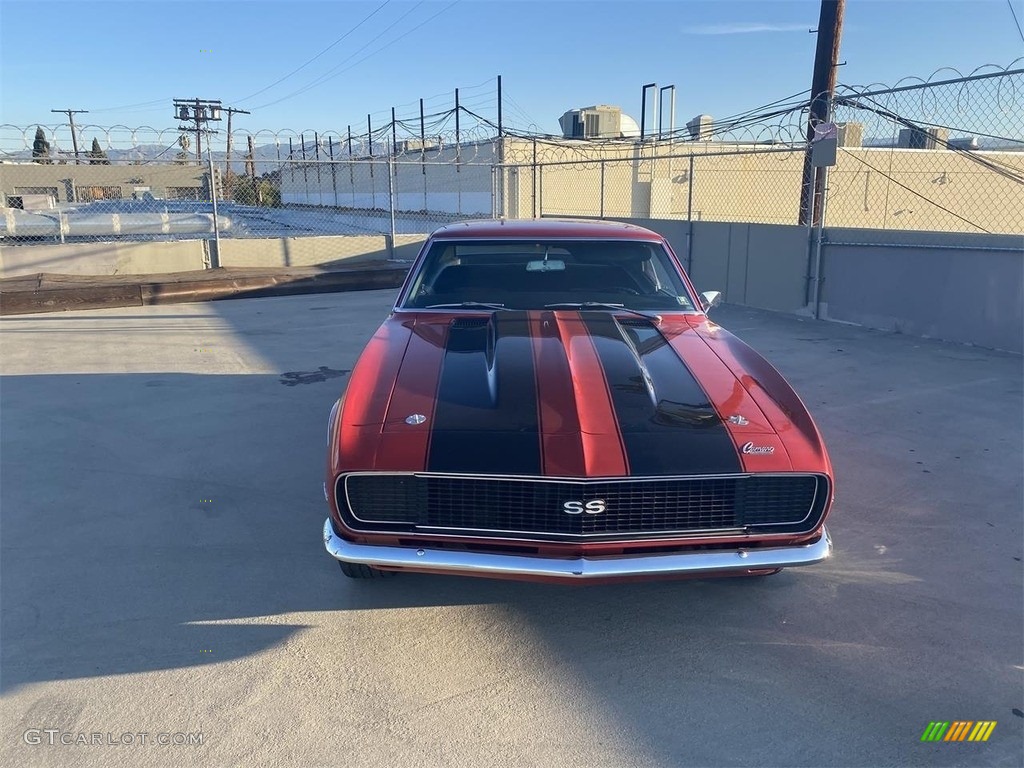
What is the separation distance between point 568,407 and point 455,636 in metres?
1.01

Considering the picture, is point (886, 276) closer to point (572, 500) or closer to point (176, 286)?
point (572, 500)

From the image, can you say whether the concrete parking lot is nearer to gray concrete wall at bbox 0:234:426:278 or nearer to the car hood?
the car hood

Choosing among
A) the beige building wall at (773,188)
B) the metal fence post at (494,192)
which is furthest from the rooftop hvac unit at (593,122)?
the metal fence post at (494,192)

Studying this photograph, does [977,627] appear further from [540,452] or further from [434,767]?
[434,767]

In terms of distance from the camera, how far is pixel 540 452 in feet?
8.66

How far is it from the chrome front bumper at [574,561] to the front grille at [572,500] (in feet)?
0.27

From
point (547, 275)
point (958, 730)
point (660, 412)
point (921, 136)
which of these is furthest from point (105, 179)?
point (958, 730)

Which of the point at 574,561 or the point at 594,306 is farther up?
the point at 594,306

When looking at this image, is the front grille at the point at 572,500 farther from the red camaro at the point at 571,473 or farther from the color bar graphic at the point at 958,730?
the color bar graphic at the point at 958,730

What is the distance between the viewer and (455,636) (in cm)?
296

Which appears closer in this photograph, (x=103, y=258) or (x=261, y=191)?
(x=103, y=258)

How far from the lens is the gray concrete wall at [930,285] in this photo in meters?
7.96

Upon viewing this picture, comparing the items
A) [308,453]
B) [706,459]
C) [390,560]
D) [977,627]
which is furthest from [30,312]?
[977,627]

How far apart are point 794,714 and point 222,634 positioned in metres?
2.15
